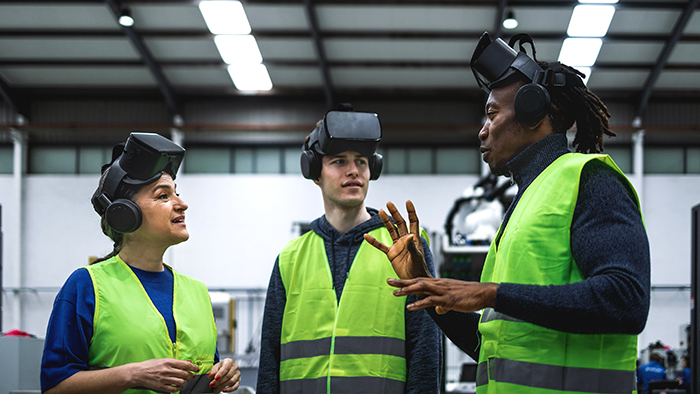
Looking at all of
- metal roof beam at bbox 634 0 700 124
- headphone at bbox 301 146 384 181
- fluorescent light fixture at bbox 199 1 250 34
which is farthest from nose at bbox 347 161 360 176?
metal roof beam at bbox 634 0 700 124

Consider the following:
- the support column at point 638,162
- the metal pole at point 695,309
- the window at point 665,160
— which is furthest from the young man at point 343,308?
the window at point 665,160

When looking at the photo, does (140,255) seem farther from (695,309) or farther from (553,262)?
(695,309)

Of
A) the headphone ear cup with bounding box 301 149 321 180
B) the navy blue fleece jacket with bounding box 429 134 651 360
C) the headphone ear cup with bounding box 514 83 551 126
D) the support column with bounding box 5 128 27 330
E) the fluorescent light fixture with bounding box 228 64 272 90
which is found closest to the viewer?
the navy blue fleece jacket with bounding box 429 134 651 360

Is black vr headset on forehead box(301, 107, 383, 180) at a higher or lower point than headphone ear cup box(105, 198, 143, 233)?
higher

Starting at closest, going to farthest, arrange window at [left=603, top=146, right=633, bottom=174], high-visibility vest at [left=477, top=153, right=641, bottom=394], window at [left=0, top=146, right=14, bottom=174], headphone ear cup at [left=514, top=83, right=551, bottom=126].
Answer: high-visibility vest at [left=477, top=153, right=641, bottom=394] < headphone ear cup at [left=514, top=83, right=551, bottom=126] < window at [left=603, top=146, right=633, bottom=174] < window at [left=0, top=146, right=14, bottom=174]

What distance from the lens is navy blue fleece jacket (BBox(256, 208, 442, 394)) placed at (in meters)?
2.46

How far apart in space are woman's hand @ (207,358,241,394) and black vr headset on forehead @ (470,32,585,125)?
1.38 m

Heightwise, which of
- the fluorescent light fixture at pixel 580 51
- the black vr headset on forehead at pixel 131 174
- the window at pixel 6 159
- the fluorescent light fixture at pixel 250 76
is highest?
the fluorescent light fixture at pixel 580 51

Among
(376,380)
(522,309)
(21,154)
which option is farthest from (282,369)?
(21,154)

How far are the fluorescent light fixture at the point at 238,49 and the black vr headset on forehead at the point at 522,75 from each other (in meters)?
11.1

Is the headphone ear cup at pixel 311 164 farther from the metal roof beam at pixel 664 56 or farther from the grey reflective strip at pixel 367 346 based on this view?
the metal roof beam at pixel 664 56

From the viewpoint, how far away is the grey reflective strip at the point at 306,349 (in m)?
2.54

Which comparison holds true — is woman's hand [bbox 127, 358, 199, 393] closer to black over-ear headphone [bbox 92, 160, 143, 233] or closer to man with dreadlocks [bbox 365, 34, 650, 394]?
black over-ear headphone [bbox 92, 160, 143, 233]

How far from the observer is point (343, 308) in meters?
2.56
